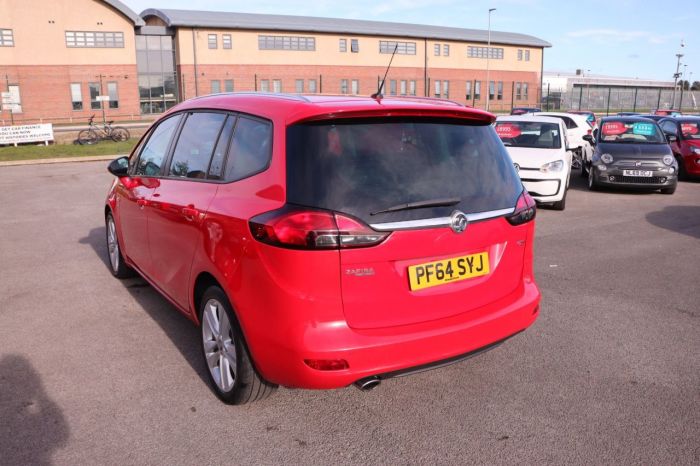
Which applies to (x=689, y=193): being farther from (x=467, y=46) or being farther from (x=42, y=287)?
(x=467, y=46)

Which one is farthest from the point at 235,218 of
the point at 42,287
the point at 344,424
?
the point at 42,287

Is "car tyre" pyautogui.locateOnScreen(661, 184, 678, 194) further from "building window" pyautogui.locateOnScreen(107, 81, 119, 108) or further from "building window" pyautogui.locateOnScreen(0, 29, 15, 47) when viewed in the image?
"building window" pyautogui.locateOnScreen(0, 29, 15, 47)

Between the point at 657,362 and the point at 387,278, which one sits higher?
the point at 387,278

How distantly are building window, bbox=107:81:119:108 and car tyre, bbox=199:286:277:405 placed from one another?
51417 millimetres

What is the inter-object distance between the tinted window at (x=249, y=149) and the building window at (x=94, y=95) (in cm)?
5185

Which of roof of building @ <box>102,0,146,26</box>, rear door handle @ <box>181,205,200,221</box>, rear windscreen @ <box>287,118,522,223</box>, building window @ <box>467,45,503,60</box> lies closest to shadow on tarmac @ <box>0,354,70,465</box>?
rear door handle @ <box>181,205,200,221</box>

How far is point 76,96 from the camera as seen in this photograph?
162 ft

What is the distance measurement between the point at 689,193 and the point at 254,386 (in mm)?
12650

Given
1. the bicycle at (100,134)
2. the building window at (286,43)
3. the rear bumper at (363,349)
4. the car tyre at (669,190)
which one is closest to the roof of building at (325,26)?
the building window at (286,43)

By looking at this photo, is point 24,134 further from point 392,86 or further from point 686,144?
point 392,86

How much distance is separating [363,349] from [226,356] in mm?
1013

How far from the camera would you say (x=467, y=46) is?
65.1 m

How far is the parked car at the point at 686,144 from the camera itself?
14.9m

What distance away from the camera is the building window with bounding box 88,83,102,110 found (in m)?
49.8
